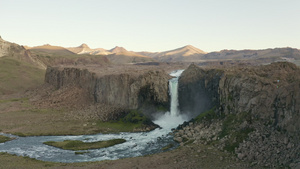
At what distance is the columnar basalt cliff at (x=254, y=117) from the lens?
36625 mm

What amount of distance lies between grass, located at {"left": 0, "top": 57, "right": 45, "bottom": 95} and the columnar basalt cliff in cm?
10529

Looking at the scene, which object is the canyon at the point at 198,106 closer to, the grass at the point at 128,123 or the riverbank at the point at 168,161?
the riverbank at the point at 168,161

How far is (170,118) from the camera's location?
244 feet

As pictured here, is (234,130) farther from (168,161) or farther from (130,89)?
(130,89)

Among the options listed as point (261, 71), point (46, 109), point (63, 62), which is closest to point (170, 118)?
point (261, 71)

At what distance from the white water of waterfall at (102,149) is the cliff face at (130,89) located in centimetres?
950

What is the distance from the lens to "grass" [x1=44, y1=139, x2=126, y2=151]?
5400 cm

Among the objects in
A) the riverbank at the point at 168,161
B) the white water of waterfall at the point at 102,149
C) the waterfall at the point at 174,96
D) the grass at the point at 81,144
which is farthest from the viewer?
the waterfall at the point at 174,96

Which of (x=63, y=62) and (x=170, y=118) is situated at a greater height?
(x=63, y=62)

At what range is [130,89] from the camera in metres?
80.6

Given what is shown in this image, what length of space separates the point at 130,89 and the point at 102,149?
30092 millimetres

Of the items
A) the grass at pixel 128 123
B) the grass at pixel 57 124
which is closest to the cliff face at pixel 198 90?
the grass at pixel 128 123

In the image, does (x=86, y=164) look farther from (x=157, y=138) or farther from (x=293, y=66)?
(x=293, y=66)

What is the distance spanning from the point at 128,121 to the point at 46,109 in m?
34.6
